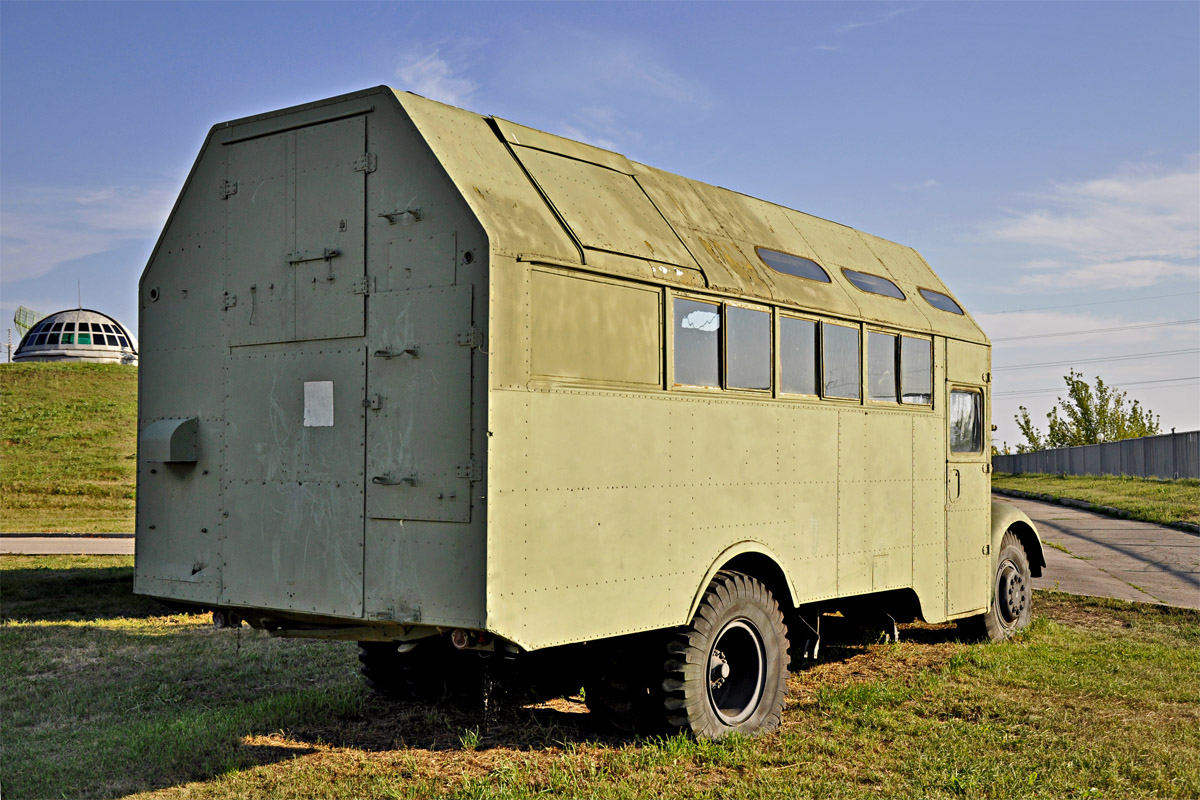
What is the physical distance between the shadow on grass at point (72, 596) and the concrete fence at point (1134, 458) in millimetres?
26759

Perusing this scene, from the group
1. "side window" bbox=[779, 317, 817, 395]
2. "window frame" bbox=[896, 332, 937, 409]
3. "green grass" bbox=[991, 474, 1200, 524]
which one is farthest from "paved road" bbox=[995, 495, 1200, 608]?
"side window" bbox=[779, 317, 817, 395]

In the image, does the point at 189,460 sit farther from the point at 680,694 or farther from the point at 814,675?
the point at 814,675

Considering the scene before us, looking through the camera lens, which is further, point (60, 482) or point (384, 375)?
Answer: point (60, 482)

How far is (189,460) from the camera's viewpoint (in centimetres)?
635

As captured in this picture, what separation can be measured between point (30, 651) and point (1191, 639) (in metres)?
10.3

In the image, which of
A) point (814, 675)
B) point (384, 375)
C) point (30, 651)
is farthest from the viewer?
point (30, 651)

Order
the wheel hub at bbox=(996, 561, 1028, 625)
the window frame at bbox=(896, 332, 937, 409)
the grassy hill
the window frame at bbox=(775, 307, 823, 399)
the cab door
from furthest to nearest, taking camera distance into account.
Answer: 1. the grassy hill
2. the wheel hub at bbox=(996, 561, 1028, 625)
3. the cab door
4. the window frame at bbox=(896, 332, 937, 409)
5. the window frame at bbox=(775, 307, 823, 399)

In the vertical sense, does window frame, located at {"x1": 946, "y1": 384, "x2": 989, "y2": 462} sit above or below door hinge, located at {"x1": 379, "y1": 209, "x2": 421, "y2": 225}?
below

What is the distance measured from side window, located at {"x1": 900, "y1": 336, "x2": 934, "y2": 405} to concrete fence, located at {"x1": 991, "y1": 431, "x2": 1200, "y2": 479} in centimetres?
2599

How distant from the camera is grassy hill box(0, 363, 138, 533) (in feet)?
85.9

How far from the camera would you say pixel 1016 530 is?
10609 millimetres

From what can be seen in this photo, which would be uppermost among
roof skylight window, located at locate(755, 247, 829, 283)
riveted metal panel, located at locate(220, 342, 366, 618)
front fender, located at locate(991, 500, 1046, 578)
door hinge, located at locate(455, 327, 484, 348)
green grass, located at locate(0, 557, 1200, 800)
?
roof skylight window, located at locate(755, 247, 829, 283)

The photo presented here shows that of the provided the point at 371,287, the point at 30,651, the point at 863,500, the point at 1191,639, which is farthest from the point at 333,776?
the point at 1191,639

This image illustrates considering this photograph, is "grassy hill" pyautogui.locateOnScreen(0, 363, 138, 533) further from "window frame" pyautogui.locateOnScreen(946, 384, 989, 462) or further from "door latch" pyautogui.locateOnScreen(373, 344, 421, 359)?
"door latch" pyautogui.locateOnScreen(373, 344, 421, 359)
